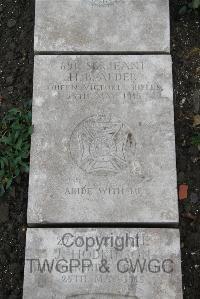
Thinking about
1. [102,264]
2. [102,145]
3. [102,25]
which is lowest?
[102,264]

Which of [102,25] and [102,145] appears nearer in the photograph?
[102,145]

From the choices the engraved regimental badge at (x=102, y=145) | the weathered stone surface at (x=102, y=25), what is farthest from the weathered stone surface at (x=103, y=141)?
the weathered stone surface at (x=102, y=25)

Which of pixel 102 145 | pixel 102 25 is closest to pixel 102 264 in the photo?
pixel 102 145

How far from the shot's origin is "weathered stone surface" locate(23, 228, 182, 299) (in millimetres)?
2768

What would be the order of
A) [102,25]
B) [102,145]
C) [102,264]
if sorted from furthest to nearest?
[102,25], [102,145], [102,264]

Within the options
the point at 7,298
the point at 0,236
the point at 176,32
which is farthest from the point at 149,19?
the point at 7,298

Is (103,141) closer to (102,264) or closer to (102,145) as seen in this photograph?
(102,145)

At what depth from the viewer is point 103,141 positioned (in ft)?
10.1

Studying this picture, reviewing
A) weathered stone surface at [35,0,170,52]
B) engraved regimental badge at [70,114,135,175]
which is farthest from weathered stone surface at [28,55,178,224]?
weathered stone surface at [35,0,170,52]

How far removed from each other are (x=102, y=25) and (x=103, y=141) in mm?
922

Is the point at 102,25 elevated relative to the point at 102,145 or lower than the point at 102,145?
elevated

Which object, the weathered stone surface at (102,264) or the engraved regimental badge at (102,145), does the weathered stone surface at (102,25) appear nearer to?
the engraved regimental badge at (102,145)

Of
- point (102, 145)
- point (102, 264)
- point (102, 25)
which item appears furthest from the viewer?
point (102, 25)

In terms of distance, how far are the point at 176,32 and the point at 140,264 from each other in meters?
1.97
